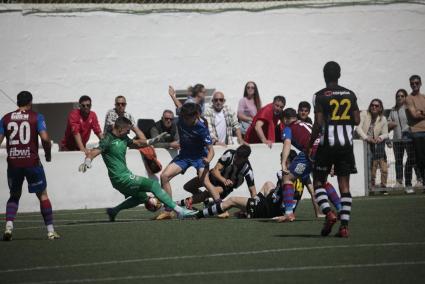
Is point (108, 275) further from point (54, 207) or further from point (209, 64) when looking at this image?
point (209, 64)

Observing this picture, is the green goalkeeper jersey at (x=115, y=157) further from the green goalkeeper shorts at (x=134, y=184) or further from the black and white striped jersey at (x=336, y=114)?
the black and white striped jersey at (x=336, y=114)

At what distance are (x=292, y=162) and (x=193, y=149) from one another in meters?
2.43

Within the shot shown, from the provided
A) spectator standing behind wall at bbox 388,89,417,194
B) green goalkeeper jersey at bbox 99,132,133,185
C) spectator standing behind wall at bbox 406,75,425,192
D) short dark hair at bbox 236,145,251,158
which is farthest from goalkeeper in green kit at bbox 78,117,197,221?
spectator standing behind wall at bbox 406,75,425,192

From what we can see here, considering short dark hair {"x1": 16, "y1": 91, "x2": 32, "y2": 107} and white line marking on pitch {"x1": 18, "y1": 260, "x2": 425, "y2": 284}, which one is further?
short dark hair {"x1": 16, "y1": 91, "x2": 32, "y2": 107}

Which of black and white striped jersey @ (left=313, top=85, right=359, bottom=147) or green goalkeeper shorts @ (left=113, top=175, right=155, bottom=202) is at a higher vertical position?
black and white striped jersey @ (left=313, top=85, right=359, bottom=147)

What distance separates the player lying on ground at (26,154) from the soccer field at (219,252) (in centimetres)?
41

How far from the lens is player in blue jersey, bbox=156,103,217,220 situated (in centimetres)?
1802

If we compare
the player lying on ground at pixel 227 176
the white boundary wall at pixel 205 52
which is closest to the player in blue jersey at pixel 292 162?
the player lying on ground at pixel 227 176

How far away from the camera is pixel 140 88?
2625 cm

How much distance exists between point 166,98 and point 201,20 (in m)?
2.07

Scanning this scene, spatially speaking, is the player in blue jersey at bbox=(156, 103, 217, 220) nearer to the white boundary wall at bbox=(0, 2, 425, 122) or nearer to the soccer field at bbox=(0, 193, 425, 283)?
the soccer field at bbox=(0, 193, 425, 283)

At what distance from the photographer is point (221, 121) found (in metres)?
21.8

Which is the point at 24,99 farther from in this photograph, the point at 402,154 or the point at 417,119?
the point at 417,119

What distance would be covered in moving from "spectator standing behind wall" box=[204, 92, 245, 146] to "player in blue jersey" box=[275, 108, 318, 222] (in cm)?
425
